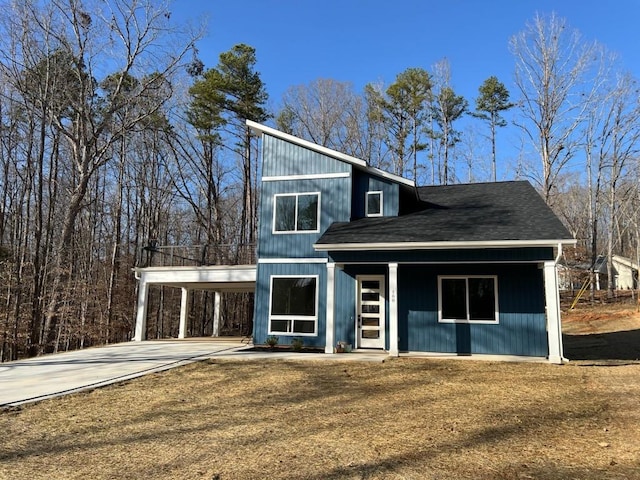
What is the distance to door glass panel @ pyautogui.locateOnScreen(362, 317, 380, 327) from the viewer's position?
12422mm

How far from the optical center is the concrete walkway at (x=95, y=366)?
7887 millimetres

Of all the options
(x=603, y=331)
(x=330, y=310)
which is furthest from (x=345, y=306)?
(x=603, y=331)

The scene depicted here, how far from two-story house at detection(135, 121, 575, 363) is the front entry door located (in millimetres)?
29

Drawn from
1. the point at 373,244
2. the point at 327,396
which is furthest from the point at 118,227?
the point at 327,396

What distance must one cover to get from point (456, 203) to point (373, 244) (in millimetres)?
4446

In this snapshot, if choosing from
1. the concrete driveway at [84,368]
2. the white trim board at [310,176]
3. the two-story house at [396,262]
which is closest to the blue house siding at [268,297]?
the two-story house at [396,262]

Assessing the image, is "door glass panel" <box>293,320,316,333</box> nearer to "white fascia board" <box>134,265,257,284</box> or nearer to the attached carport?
"white fascia board" <box>134,265,257,284</box>

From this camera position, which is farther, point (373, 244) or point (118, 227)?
point (118, 227)

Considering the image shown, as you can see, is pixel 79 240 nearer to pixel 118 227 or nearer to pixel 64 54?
pixel 118 227

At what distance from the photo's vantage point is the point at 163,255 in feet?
61.2

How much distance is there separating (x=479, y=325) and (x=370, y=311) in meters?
2.91

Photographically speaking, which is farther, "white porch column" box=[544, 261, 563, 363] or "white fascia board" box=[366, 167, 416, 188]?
"white fascia board" box=[366, 167, 416, 188]

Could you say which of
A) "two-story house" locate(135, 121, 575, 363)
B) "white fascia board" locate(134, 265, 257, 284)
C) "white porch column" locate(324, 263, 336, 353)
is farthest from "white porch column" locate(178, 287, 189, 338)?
"white porch column" locate(324, 263, 336, 353)

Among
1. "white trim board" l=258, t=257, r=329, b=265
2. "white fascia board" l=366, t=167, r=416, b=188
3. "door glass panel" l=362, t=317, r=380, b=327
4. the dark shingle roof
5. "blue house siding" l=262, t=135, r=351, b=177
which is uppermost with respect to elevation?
"blue house siding" l=262, t=135, r=351, b=177
